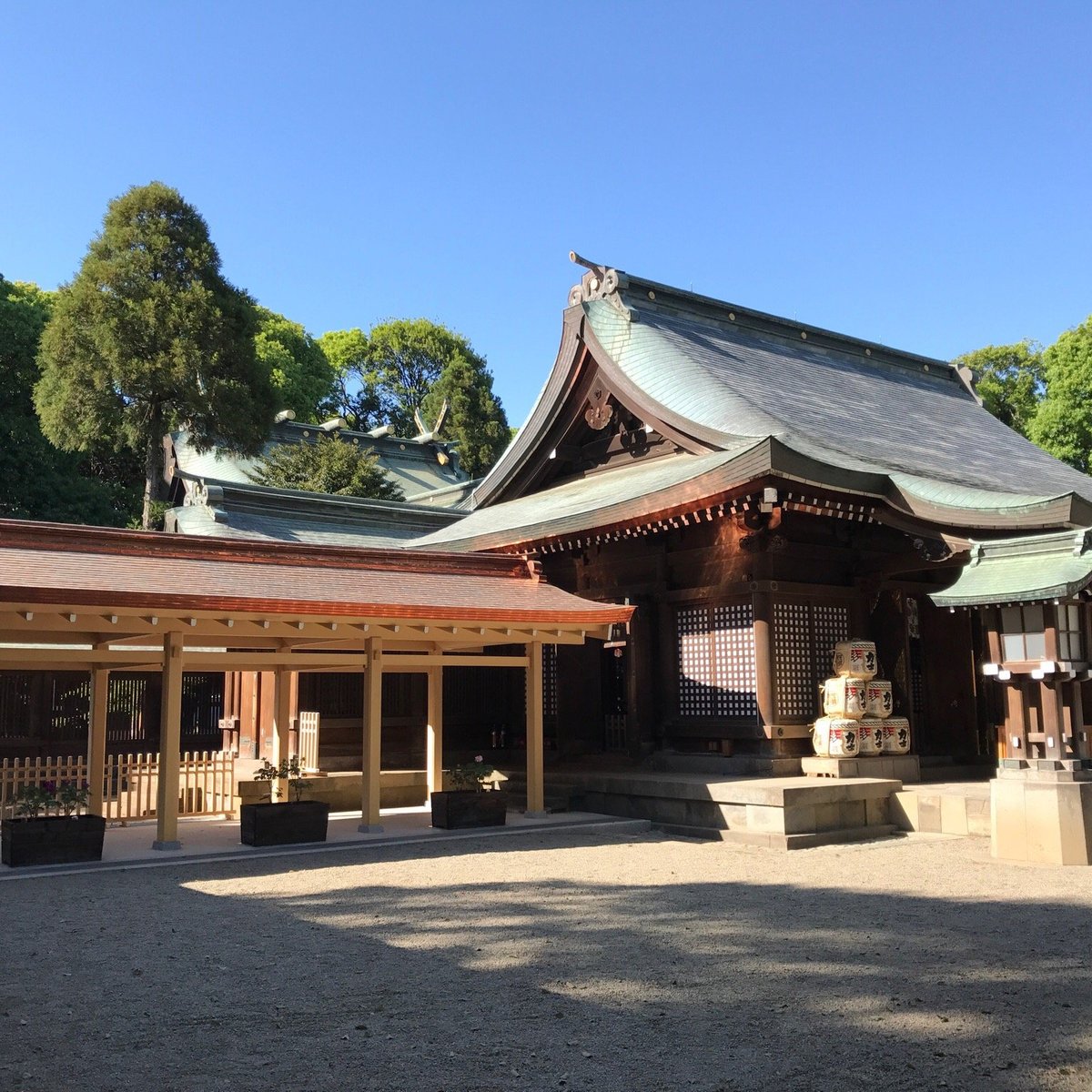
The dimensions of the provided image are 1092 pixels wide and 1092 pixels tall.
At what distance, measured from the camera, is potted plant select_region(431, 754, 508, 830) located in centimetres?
1341

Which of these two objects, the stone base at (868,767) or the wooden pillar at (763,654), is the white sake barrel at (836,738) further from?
the wooden pillar at (763,654)

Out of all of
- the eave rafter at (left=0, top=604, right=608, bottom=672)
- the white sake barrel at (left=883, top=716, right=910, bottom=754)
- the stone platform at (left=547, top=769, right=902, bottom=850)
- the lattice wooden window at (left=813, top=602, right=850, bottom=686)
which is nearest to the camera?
the eave rafter at (left=0, top=604, right=608, bottom=672)

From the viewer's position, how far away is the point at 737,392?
57.0 ft

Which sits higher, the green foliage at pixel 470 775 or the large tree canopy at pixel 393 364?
the large tree canopy at pixel 393 364

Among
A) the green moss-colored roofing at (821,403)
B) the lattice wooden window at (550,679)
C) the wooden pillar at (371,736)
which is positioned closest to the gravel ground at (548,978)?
the wooden pillar at (371,736)

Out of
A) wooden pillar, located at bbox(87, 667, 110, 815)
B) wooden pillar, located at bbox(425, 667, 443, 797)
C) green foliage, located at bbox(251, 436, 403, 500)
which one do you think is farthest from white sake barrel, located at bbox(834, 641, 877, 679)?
green foliage, located at bbox(251, 436, 403, 500)

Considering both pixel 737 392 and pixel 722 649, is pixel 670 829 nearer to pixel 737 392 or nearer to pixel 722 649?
pixel 722 649

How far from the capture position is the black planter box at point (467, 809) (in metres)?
13.4

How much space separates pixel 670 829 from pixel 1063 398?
28011mm

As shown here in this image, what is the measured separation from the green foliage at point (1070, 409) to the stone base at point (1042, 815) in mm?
26721

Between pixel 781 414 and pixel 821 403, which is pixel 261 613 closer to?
pixel 781 414

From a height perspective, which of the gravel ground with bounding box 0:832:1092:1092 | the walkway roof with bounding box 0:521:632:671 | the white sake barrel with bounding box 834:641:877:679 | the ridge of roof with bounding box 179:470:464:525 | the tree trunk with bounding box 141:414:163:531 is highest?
the tree trunk with bounding box 141:414:163:531

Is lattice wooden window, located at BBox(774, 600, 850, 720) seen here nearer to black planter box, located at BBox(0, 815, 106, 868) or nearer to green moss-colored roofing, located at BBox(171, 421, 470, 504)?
black planter box, located at BBox(0, 815, 106, 868)

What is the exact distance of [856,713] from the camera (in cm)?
1414
